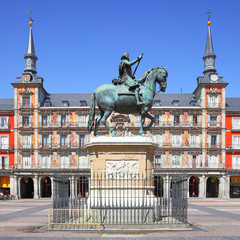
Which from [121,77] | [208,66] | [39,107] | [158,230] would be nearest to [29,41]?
[39,107]

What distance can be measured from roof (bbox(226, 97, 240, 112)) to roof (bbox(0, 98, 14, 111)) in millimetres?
33713

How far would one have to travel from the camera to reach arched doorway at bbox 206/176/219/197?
184 ft

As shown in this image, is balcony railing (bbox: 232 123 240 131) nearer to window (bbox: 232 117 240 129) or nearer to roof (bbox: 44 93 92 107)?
window (bbox: 232 117 240 129)

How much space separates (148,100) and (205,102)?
42245 mm

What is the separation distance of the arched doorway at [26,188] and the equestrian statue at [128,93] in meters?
44.0

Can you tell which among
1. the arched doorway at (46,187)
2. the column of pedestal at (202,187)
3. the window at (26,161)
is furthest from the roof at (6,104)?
the column of pedestal at (202,187)

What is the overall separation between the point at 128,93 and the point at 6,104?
157ft

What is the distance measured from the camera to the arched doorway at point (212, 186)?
5597 cm

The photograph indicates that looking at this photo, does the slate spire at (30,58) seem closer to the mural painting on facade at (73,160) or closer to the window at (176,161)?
the mural painting on facade at (73,160)

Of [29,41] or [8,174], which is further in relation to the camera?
[29,41]

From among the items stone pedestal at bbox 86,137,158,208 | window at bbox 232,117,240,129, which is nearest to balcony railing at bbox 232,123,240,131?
window at bbox 232,117,240,129

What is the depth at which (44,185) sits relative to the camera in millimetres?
56781

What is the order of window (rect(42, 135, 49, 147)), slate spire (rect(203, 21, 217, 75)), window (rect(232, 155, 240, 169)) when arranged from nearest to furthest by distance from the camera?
window (rect(232, 155, 240, 169)) → window (rect(42, 135, 49, 147)) → slate spire (rect(203, 21, 217, 75))

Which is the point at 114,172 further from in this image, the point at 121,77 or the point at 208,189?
the point at 208,189
